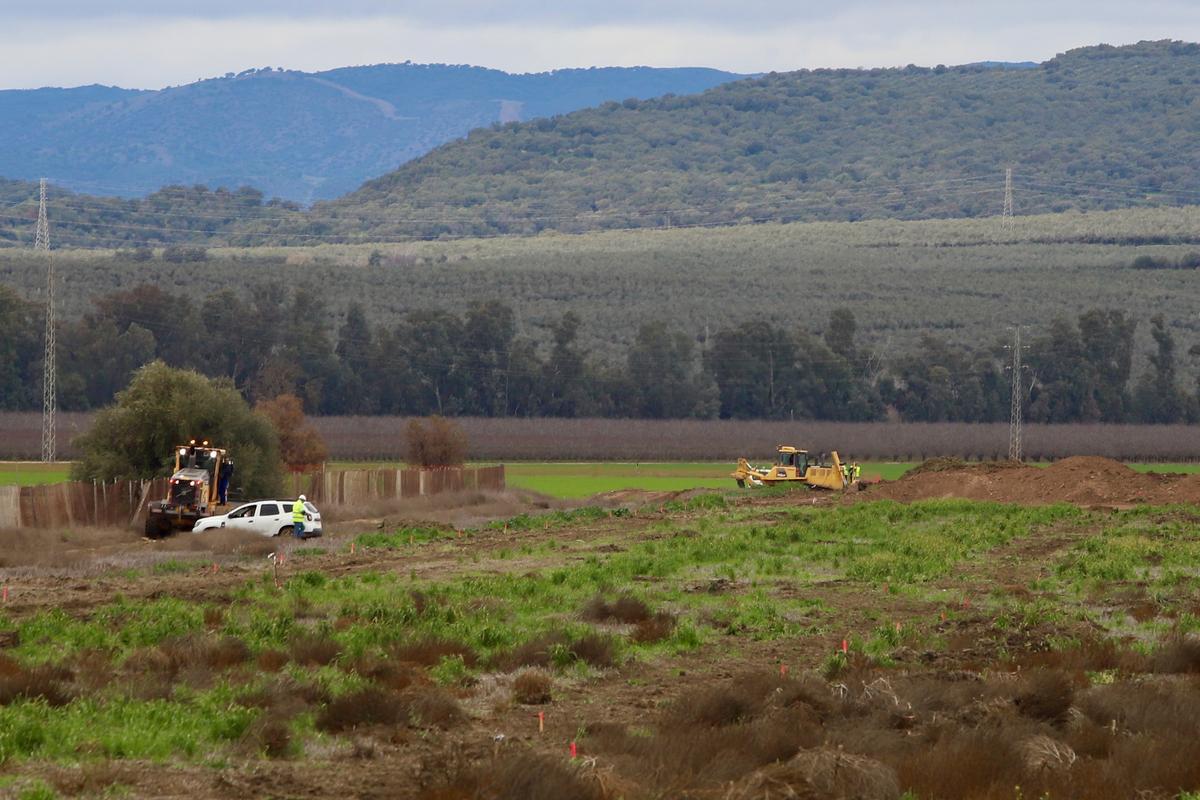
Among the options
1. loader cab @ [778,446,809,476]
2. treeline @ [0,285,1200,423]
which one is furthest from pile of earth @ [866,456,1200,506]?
treeline @ [0,285,1200,423]

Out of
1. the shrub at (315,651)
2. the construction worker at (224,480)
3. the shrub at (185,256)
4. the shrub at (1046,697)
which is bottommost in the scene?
the construction worker at (224,480)

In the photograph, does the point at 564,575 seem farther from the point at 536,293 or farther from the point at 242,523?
the point at 536,293

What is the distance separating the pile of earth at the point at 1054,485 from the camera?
190ft

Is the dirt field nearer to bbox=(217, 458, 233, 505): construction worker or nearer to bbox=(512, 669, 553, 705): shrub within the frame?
bbox=(512, 669, 553, 705): shrub

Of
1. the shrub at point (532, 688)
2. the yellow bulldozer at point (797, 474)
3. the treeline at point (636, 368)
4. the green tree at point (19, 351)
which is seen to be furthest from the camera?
the treeline at point (636, 368)

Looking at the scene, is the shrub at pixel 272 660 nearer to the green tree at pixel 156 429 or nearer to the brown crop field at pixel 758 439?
the green tree at pixel 156 429

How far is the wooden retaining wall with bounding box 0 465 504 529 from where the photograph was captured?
4316cm

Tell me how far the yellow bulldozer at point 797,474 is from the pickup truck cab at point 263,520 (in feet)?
95.8

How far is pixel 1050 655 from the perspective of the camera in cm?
2147

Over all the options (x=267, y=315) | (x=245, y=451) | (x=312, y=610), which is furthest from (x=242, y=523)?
(x=267, y=315)

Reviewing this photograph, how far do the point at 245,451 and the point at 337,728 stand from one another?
121 ft

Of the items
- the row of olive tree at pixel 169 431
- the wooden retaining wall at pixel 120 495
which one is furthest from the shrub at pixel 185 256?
the row of olive tree at pixel 169 431

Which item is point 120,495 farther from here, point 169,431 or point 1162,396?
point 1162,396

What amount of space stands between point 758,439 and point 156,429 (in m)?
58.4
